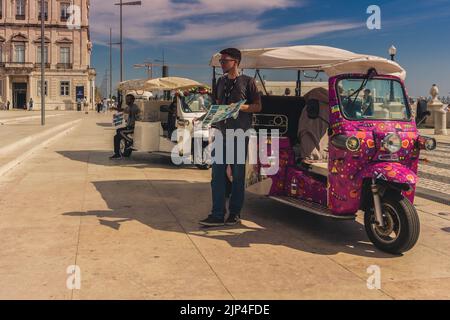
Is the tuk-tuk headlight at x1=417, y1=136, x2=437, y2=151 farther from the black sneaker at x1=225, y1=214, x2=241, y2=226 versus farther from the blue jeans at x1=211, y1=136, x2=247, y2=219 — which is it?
the black sneaker at x1=225, y1=214, x2=241, y2=226

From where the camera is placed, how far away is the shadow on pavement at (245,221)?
17.4 ft

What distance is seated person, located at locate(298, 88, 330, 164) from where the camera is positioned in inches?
253

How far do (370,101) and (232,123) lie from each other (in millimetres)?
1602

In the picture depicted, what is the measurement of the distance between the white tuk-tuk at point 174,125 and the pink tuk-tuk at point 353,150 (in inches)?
179

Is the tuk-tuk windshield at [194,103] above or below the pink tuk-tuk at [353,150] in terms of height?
above

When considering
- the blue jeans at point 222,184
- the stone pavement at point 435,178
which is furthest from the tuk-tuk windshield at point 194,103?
the blue jeans at point 222,184

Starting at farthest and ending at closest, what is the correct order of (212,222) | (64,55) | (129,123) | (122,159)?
(64,55) → (129,123) → (122,159) → (212,222)

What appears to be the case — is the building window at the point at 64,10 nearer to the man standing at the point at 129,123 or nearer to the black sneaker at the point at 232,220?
the man standing at the point at 129,123

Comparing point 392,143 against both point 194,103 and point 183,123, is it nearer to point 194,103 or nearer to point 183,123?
point 183,123

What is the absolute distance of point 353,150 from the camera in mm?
5020

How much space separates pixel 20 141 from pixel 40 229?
904 cm

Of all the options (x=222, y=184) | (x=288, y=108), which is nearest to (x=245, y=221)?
(x=222, y=184)
